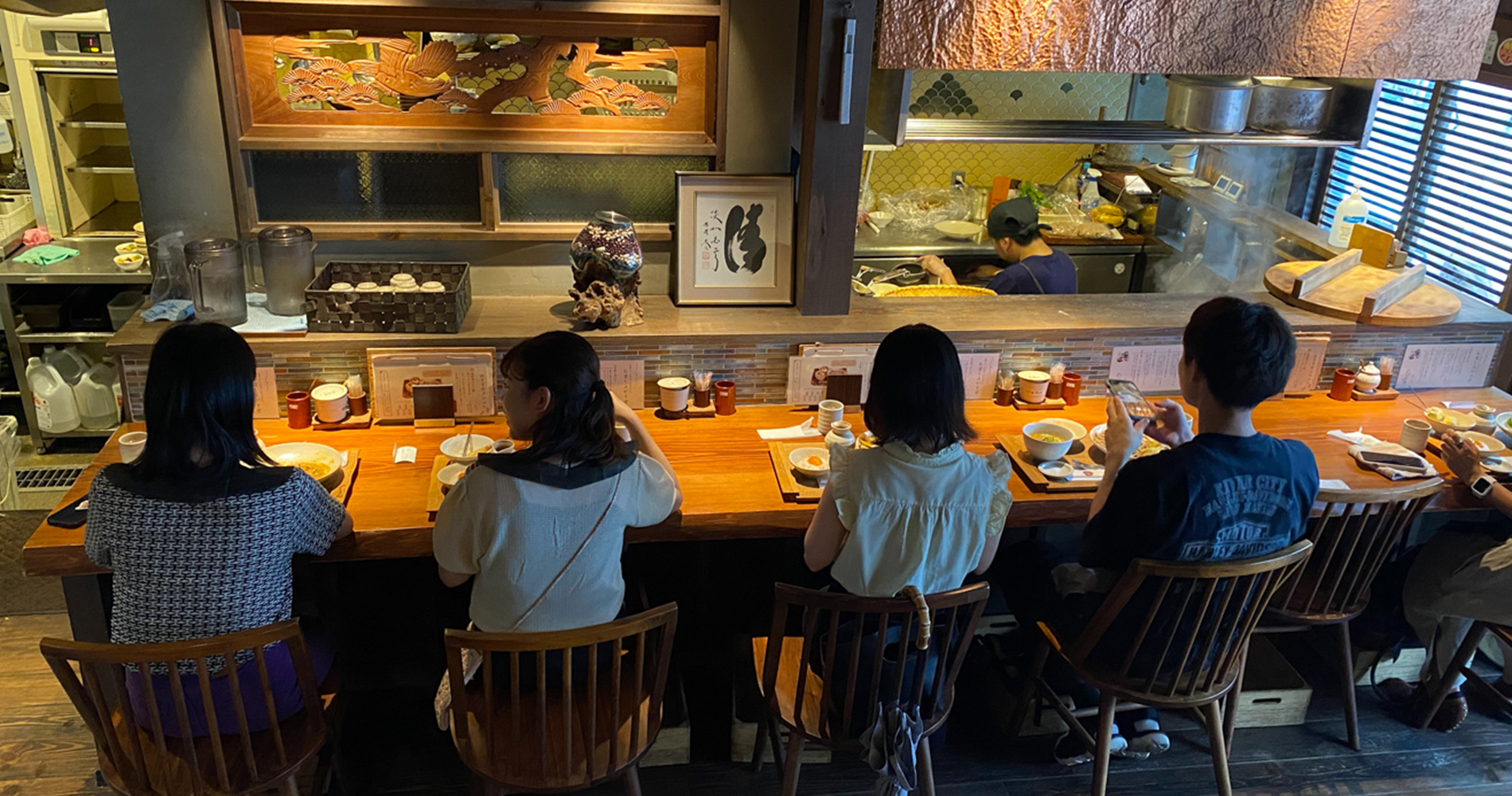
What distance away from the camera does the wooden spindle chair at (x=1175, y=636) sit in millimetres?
2148

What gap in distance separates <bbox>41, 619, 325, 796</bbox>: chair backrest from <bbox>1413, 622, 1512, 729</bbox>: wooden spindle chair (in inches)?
110

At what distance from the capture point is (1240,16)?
290 centimetres

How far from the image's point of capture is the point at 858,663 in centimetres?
212

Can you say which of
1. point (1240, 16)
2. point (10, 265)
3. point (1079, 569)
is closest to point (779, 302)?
point (1079, 569)

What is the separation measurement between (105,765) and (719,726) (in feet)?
4.65

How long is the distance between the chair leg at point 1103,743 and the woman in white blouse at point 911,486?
2.08 feet

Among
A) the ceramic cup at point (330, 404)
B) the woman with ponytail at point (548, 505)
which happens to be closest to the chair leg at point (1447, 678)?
the woman with ponytail at point (548, 505)

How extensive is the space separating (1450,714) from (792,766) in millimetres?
1932

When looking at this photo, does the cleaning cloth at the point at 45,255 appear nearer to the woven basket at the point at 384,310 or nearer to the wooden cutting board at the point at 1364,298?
the woven basket at the point at 384,310

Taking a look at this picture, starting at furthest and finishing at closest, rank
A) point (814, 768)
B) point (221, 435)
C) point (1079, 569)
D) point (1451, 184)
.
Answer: point (1451, 184) → point (814, 768) → point (1079, 569) → point (221, 435)

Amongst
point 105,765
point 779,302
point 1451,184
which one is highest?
point 1451,184

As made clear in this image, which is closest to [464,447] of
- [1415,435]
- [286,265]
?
[286,265]

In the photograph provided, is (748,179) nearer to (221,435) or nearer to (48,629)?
(221,435)

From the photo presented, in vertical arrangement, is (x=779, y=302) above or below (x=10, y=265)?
above
